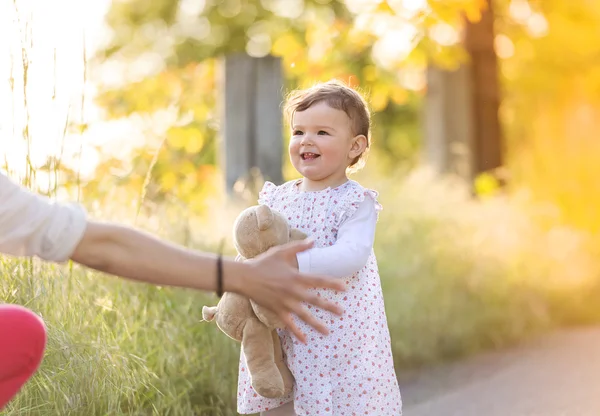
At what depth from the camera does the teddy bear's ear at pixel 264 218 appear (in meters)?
2.81

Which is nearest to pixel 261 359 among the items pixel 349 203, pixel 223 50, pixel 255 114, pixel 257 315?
pixel 257 315

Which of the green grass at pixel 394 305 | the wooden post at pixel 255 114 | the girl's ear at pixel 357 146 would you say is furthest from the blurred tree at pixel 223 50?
the girl's ear at pixel 357 146

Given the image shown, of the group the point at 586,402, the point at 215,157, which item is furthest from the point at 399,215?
the point at 215,157

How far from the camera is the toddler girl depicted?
9.88 ft

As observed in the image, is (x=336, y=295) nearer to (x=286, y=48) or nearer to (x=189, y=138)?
(x=286, y=48)

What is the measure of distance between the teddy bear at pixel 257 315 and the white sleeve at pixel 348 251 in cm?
13

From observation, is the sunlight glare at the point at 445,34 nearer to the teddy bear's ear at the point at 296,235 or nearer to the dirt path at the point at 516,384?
the dirt path at the point at 516,384

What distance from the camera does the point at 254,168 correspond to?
5973 mm

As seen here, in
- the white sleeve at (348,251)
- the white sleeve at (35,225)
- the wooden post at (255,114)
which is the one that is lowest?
the white sleeve at (35,225)

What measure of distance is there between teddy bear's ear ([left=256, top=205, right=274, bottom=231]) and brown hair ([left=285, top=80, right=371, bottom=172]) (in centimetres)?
47

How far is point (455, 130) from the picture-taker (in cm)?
1005

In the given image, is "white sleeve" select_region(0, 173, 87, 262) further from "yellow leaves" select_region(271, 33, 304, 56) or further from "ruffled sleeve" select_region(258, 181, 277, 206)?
"yellow leaves" select_region(271, 33, 304, 56)

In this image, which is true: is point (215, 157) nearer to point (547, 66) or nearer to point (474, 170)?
point (474, 170)

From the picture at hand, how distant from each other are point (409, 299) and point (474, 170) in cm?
459
